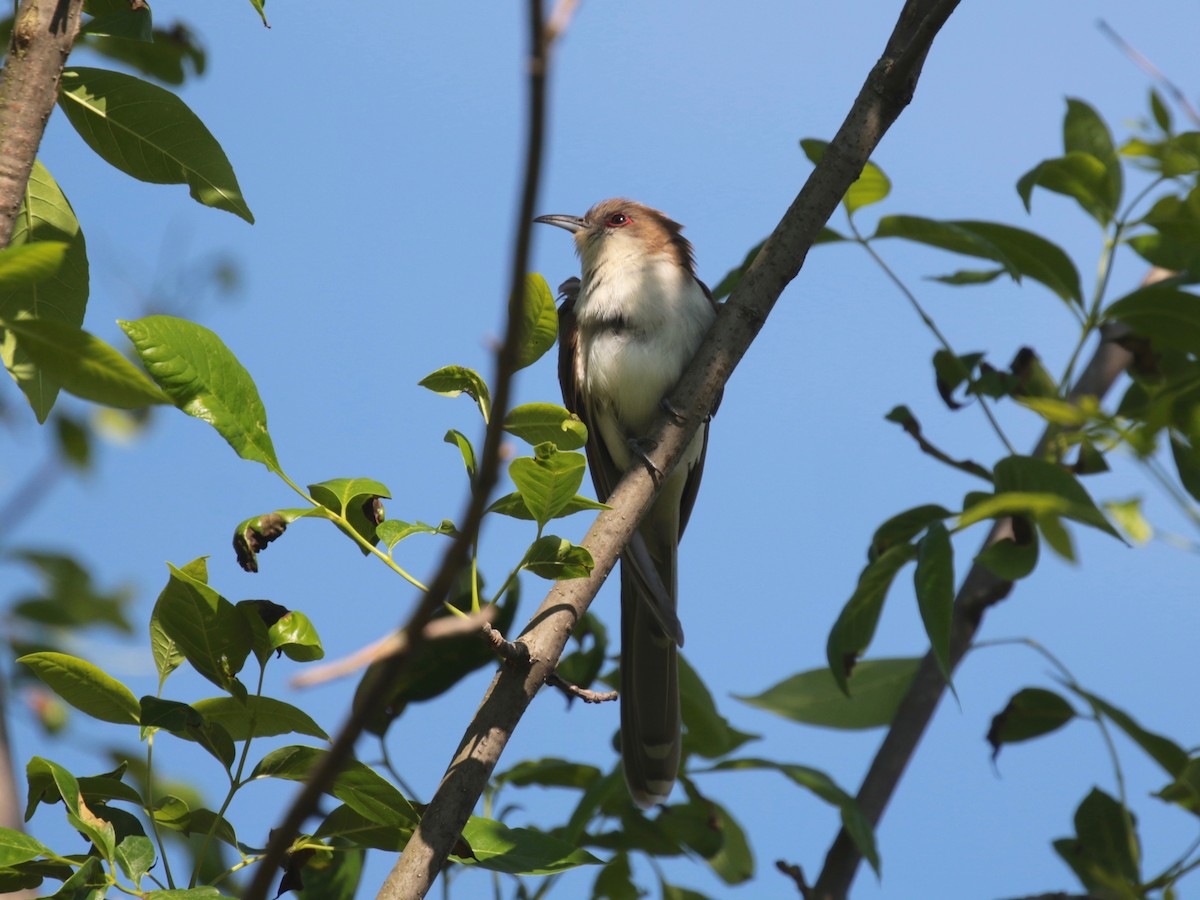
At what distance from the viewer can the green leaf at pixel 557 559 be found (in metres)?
1.95

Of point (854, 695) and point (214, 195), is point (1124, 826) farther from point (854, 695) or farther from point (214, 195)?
point (214, 195)

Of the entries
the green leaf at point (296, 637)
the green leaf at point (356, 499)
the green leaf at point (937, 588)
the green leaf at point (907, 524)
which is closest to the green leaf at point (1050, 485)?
the green leaf at point (937, 588)

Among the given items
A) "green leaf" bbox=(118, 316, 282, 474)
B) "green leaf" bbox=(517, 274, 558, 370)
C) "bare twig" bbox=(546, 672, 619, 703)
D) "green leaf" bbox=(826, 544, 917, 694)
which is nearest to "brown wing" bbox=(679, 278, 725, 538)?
"green leaf" bbox=(826, 544, 917, 694)

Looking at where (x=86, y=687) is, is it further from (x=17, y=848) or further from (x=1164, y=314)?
(x=1164, y=314)

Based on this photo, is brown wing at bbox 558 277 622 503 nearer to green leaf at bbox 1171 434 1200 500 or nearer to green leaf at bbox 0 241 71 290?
green leaf at bbox 1171 434 1200 500

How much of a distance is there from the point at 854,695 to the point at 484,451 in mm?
3266

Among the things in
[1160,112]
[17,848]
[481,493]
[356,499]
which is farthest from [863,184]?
[481,493]

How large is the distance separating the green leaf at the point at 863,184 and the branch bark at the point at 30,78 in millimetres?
1900

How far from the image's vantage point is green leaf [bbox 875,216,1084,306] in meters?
3.33

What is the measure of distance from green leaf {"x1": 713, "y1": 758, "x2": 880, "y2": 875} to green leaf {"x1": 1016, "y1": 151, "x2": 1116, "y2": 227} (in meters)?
1.82

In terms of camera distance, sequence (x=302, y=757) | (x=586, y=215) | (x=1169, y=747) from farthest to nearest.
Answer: (x=586, y=215) → (x=1169, y=747) → (x=302, y=757)

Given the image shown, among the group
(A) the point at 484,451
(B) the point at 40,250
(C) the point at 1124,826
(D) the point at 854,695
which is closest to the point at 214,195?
(B) the point at 40,250

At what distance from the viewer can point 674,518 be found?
4863 millimetres

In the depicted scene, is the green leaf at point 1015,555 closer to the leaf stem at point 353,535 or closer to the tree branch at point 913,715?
the tree branch at point 913,715
